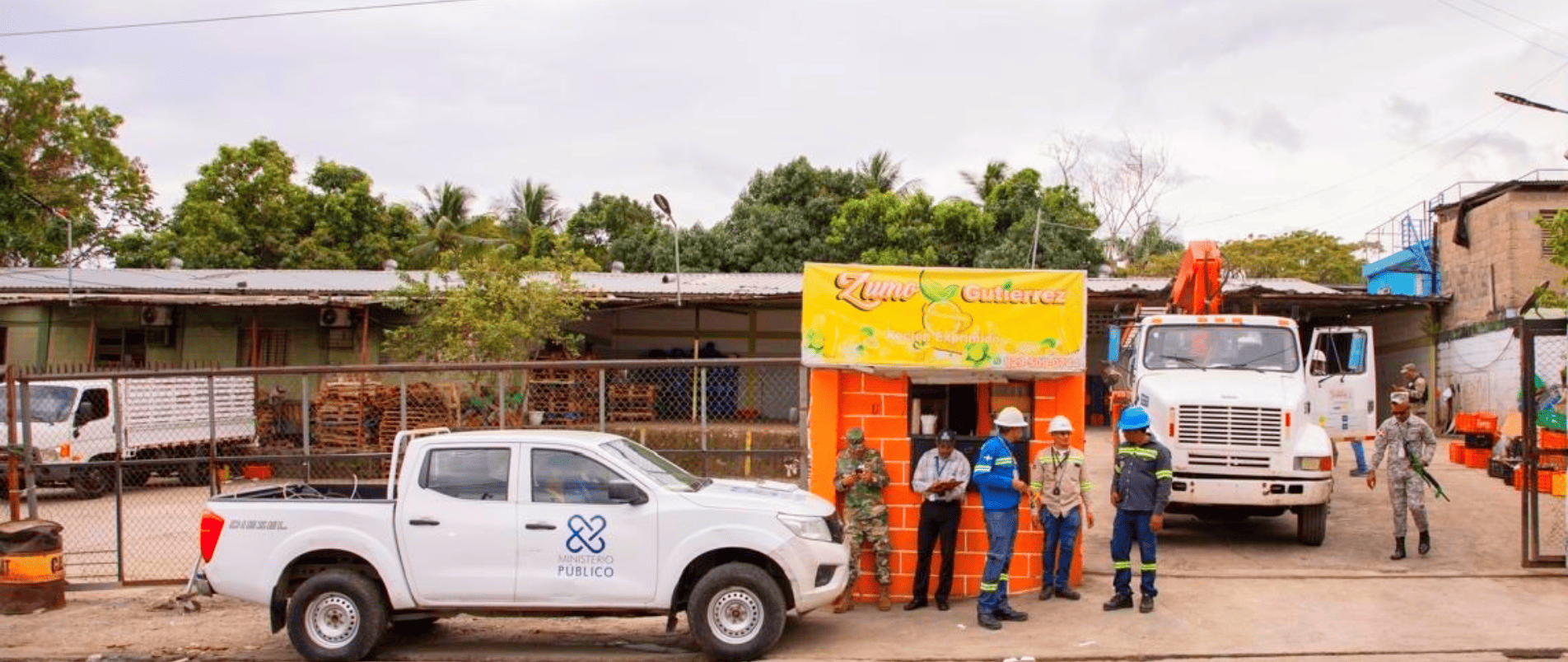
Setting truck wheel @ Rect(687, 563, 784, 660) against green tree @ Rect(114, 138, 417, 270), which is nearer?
truck wheel @ Rect(687, 563, 784, 660)

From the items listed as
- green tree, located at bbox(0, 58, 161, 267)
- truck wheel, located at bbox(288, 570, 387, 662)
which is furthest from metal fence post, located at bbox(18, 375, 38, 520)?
green tree, located at bbox(0, 58, 161, 267)

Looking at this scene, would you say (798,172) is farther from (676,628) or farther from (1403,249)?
(676,628)

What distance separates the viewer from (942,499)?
985 centimetres

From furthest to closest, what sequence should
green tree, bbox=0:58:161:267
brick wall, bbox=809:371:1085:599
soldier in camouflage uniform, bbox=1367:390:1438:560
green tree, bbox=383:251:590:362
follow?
green tree, bbox=0:58:161:267 < green tree, bbox=383:251:590:362 < soldier in camouflage uniform, bbox=1367:390:1438:560 < brick wall, bbox=809:371:1085:599

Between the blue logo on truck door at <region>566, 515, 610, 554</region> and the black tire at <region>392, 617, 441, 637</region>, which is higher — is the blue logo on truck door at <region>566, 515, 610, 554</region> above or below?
above

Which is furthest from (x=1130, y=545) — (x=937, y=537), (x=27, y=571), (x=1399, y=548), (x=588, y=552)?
(x=27, y=571)

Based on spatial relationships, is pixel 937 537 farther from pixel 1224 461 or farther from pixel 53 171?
pixel 53 171

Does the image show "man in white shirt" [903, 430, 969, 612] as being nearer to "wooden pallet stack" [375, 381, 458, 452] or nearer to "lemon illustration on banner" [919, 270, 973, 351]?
"lemon illustration on banner" [919, 270, 973, 351]

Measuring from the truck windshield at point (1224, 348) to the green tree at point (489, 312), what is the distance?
38.3 ft

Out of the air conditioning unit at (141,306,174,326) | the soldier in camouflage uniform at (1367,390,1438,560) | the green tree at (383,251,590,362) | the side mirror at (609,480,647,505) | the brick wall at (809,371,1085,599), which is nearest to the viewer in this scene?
the side mirror at (609,480,647,505)

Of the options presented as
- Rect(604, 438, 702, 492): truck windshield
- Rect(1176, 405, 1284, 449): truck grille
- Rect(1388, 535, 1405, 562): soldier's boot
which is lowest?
Rect(1388, 535, 1405, 562): soldier's boot

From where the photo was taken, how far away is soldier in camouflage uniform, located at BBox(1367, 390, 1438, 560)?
38.8 ft

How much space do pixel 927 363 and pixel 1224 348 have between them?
495cm

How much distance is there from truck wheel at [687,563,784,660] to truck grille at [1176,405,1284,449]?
18.5ft
